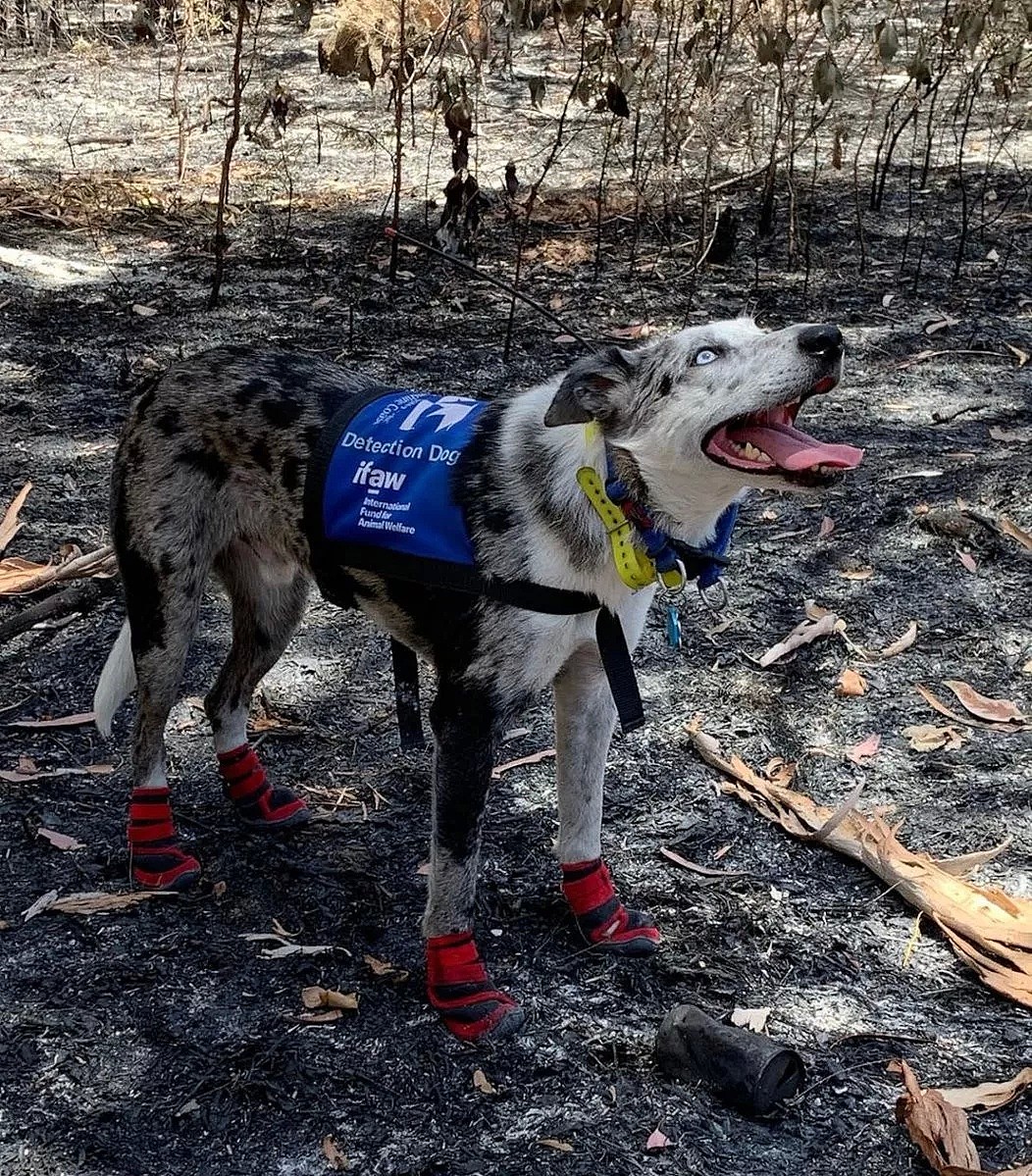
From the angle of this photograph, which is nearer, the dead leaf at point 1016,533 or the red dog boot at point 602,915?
the red dog boot at point 602,915

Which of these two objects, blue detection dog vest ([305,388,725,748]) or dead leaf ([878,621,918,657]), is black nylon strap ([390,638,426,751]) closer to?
blue detection dog vest ([305,388,725,748])

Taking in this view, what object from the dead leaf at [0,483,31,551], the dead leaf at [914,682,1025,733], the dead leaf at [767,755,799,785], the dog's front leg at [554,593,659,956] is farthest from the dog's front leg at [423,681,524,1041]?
the dead leaf at [0,483,31,551]

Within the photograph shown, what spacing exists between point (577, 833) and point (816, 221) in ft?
22.7

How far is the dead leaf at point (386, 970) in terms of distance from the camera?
379cm

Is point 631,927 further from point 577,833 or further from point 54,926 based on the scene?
point 54,926

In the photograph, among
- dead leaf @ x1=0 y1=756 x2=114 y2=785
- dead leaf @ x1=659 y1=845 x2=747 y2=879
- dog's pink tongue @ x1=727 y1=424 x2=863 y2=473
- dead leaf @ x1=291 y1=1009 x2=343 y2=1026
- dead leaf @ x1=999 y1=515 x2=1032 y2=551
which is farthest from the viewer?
dead leaf @ x1=999 y1=515 x2=1032 y2=551

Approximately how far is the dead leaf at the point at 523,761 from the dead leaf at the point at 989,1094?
179 centimetres

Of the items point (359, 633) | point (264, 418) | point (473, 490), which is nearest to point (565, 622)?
point (473, 490)

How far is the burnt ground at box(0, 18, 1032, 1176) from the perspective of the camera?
10.9ft

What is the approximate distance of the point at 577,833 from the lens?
3943 mm

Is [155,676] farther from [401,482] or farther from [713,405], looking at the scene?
[713,405]

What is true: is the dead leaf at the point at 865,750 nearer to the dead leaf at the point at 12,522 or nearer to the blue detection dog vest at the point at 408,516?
the blue detection dog vest at the point at 408,516

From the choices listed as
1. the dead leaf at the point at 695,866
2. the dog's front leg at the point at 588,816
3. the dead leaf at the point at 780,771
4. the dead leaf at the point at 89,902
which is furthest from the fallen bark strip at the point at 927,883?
the dead leaf at the point at 89,902

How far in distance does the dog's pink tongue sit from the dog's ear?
1.09 feet
